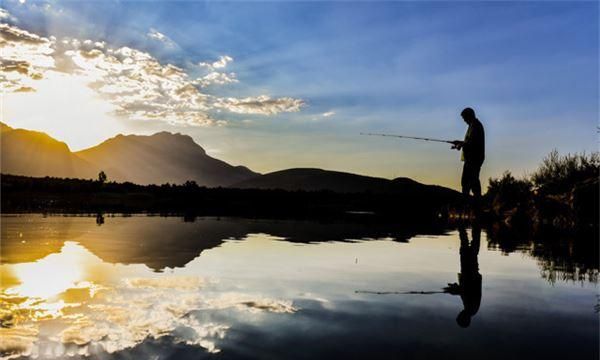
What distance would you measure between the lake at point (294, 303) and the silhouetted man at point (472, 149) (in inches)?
205

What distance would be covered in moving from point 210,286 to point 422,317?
9.55 ft

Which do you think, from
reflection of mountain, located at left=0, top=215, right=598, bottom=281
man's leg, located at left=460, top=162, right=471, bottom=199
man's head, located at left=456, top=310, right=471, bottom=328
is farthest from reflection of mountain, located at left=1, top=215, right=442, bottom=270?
man's head, located at left=456, top=310, right=471, bottom=328

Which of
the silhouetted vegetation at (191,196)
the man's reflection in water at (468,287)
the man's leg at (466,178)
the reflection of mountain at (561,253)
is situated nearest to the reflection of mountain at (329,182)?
the silhouetted vegetation at (191,196)

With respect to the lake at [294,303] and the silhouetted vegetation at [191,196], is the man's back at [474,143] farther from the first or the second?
the silhouetted vegetation at [191,196]

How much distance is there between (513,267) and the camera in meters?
8.63

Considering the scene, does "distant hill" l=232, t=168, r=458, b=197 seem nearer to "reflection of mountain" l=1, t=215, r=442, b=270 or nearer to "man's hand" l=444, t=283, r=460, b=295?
"reflection of mountain" l=1, t=215, r=442, b=270

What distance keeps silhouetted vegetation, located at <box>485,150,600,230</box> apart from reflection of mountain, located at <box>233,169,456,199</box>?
88094 mm

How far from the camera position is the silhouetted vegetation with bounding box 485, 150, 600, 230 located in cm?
1869

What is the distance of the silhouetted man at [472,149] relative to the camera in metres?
15.5

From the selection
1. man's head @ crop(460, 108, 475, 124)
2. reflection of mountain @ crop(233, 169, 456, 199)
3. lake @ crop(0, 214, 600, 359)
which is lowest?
lake @ crop(0, 214, 600, 359)

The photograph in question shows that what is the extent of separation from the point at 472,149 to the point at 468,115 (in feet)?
3.56

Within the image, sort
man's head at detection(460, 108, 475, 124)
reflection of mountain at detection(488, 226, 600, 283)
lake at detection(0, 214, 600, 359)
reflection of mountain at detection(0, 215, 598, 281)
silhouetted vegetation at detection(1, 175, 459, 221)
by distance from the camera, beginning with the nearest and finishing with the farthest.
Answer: lake at detection(0, 214, 600, 359) → reflection of mountain at detection(488, 226, 600, 283) → reflection of mountain at detection(0, 215, 598, 281) → man's head at detection(460, 108, 475, 124) → silhouetted vegetation at detection(1, 175, 459, 221)

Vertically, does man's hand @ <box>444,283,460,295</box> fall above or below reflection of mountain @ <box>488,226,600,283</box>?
below

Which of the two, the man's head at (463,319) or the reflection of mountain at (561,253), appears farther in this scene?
the reflection of mountain at (561,253)
